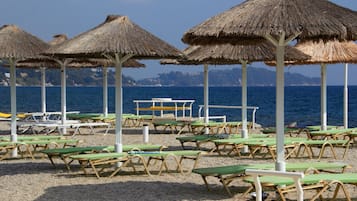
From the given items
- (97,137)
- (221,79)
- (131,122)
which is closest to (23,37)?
(97,137)

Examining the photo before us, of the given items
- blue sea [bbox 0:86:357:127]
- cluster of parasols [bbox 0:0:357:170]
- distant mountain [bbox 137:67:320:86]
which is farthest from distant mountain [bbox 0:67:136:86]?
cluster of parasols [bbox 0:0:357:170]

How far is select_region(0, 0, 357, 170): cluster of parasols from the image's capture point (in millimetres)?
7484

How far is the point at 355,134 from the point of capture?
13203 millimetres

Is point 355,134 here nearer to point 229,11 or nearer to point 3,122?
point 229,11

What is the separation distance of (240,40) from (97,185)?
2.56 m

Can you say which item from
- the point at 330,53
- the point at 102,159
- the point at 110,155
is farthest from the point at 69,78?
the point at 110,155

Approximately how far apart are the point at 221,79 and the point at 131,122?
524ft

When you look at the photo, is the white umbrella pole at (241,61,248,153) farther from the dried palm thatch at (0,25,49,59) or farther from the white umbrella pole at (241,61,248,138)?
the dried palm thatch at (0,25,49,59)

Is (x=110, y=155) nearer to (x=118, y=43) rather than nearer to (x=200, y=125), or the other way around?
(x=118, y=43)

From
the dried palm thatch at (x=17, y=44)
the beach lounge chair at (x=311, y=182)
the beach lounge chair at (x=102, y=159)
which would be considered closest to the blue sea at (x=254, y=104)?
the dried palm thatch at (x=17, y=44)

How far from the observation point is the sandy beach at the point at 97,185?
8094 millimetres

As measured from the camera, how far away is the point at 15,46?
12.0 m

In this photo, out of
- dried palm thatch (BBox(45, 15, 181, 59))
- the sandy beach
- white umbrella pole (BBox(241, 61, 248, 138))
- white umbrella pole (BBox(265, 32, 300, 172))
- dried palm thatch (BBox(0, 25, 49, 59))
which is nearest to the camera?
white umbrella pole (BBox(265, 32, 300, 172))

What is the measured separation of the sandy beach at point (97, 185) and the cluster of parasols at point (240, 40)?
0.87 meters
